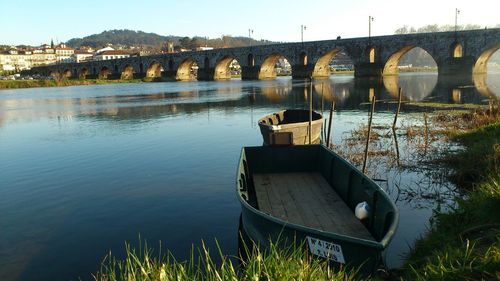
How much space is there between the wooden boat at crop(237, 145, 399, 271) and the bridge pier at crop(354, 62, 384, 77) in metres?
75.0

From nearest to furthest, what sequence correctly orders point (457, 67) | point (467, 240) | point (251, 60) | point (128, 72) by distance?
point (467, 240) < point (457, 67) < point (251, 60) < point (128, 72)

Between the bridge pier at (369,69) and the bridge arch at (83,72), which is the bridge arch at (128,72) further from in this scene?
the bridge pier at (369,69)

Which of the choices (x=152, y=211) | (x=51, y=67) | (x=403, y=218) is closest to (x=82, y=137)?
(x=152, y=211)

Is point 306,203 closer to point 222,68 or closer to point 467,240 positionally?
point 467,240

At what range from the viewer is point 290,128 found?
16094 millimetres

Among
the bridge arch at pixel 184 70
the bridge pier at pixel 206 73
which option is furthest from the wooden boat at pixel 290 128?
the bridge arch at pixel 184 70

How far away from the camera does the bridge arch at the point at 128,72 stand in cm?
12888

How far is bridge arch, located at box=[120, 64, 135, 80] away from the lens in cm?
12888

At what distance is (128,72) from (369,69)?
8338cm

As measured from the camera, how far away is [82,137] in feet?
80.5

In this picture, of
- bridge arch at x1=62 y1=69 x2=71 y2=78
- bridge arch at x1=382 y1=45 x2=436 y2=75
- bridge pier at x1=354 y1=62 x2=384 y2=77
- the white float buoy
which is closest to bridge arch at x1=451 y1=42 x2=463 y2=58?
bridge arch at x1=382 y1=45 x2=436 y2=75

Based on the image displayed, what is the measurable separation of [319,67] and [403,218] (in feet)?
290

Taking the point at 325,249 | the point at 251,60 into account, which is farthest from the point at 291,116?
the point at 251,60

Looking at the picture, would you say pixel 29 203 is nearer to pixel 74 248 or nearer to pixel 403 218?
pixel 74 248
